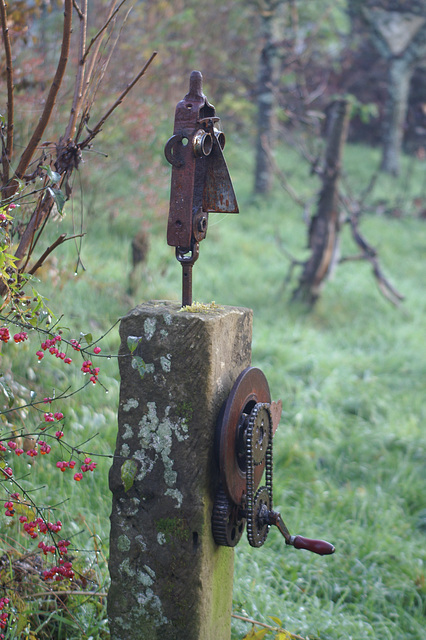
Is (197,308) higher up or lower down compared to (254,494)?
higher up

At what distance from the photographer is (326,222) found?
22.6 feet

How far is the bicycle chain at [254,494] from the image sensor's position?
6.03ft

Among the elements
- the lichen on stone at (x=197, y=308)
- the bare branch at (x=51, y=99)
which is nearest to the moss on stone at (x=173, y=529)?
the lichen on stone at (x=197, y=308)

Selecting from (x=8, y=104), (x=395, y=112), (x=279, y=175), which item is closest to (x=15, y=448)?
(x=8, y=104)

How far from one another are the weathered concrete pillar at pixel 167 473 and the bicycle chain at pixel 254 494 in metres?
0.11

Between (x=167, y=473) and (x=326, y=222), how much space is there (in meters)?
5.45

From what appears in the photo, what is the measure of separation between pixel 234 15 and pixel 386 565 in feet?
31.0

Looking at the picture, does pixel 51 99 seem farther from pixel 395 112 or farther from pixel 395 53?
pixel 395 53

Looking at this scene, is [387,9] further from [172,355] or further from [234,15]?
[172,355]

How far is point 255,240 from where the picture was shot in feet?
29.7

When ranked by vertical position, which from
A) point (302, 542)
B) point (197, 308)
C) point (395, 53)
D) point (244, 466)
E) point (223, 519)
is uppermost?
point (395, 53)

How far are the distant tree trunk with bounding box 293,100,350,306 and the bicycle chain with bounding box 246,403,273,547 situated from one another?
500cm

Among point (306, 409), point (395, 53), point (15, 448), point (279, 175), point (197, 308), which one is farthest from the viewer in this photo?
point (395, 53)

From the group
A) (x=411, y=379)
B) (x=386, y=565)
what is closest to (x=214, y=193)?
(x=386, y=565)
